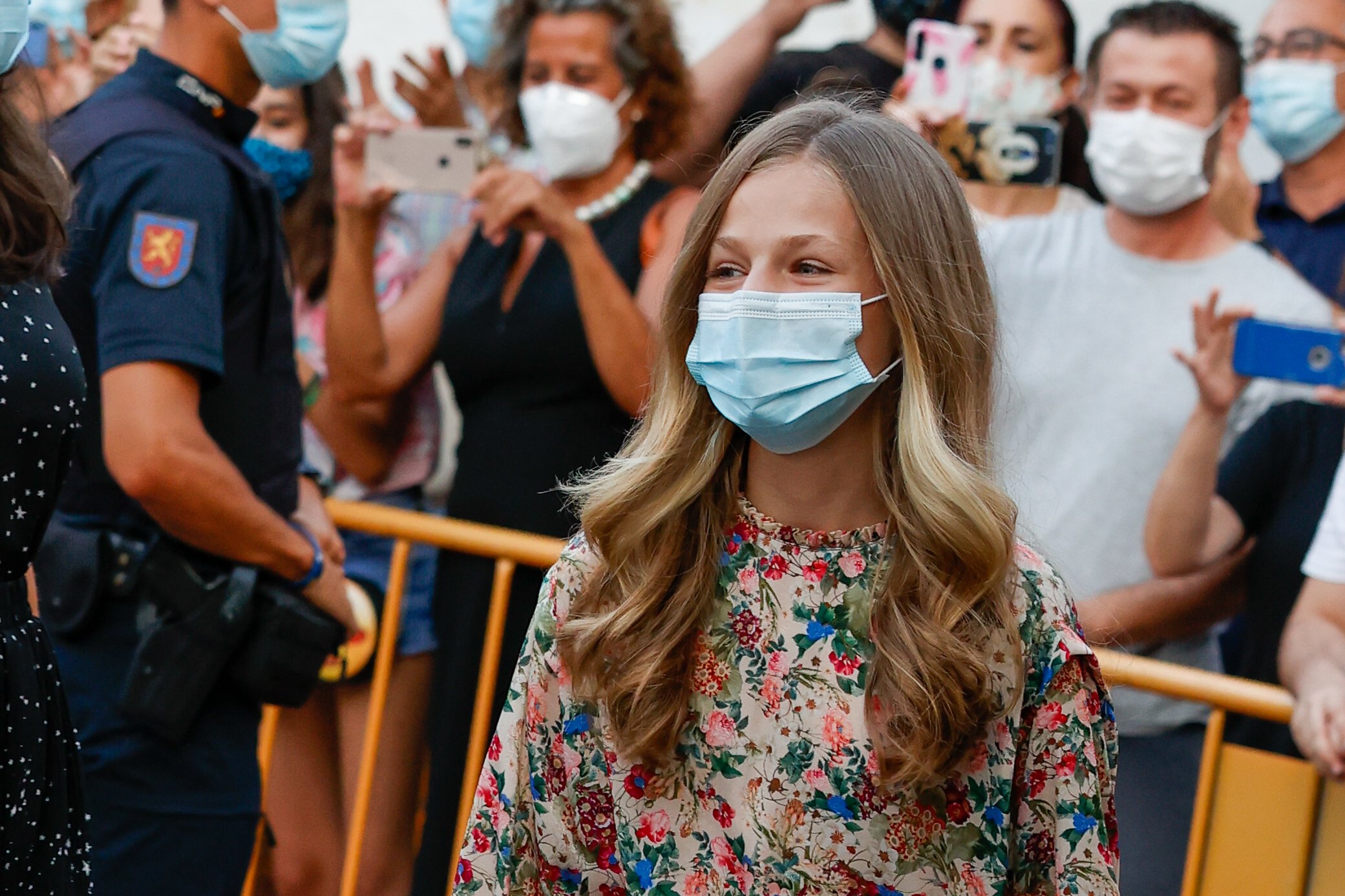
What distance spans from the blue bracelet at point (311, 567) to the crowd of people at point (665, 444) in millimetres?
12

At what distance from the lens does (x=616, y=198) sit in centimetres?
380

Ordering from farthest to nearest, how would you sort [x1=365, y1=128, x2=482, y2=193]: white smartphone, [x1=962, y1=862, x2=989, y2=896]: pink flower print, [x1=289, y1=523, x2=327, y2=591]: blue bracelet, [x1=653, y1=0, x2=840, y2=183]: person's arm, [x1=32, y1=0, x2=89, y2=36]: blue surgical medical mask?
[x1=32, y1=0, x2=89, y2=36]: blue surgical medical mask < [x1=653, y1=0, x2=840, y2=183]: person's arm < [x1=365, y1=128, x2=482, y2=193]: white smartphone < [x1=289, y1=523, x2=327, y2=591]: blue bracelet < [x1=962, y1=862, x2=989, y2=896]: pink flower print

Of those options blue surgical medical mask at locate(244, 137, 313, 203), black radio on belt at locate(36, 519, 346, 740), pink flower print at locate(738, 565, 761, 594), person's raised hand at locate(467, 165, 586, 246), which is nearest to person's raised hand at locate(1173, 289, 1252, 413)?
person's raised hand at locate(467, 165, 586, 246)

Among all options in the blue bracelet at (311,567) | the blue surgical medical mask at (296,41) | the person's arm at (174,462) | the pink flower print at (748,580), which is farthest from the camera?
the blue surgical medical mask at (296,41)

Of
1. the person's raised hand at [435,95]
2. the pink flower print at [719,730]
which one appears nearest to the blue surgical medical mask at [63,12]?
the person's raised hand at [435,95]

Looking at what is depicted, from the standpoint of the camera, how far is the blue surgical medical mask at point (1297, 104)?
3963 millimetres

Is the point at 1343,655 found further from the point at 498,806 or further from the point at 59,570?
the point at 59,570

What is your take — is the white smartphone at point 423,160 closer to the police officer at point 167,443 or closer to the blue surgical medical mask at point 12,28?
the police officer at point 167,443

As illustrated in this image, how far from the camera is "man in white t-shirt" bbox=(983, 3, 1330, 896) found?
10.7ft

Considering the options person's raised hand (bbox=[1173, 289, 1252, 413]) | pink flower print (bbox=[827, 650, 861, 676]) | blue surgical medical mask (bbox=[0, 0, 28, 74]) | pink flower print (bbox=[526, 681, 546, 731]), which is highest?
blue surgical medical mask (bbox=[0, 0, 28, 74])

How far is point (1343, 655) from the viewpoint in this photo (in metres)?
2.80

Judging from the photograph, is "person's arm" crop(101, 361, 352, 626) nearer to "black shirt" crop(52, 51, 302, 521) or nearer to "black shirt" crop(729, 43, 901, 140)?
"black shirt" crop(52, 51, 302, 521)

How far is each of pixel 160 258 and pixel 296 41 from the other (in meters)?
0.68

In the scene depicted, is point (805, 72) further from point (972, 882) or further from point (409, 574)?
point (972, 882)
